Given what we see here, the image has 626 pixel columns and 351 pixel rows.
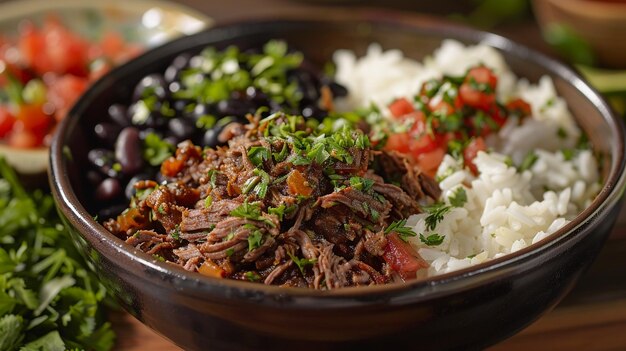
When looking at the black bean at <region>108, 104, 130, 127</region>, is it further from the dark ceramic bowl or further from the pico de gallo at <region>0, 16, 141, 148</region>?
the pico de gallo at <region>0, 16, 141, 148</region>

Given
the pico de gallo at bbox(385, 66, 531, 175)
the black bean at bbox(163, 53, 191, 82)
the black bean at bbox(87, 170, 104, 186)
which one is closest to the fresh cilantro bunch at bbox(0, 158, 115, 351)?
the black bean at bbox(87, 170, 104, 186)

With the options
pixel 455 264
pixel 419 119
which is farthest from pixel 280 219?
pixel 419 119

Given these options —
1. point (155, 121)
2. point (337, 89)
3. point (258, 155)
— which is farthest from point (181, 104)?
point (258, 155)

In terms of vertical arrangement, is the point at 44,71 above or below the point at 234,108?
below

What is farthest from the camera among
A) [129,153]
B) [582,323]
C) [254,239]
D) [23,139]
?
[23,139]

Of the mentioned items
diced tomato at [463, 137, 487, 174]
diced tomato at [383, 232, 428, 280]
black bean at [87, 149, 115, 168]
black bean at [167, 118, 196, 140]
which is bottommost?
black bean at [87, 149, 115, 168]

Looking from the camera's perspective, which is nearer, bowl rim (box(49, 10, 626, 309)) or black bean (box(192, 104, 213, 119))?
bowl rim (box(49, 10, 626, 309))

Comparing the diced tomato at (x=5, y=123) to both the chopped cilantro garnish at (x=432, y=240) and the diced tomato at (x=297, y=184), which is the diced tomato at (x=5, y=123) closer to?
the diced tomato at (x=297, y=184)

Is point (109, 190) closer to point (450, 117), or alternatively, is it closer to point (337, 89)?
point (337, 89)
